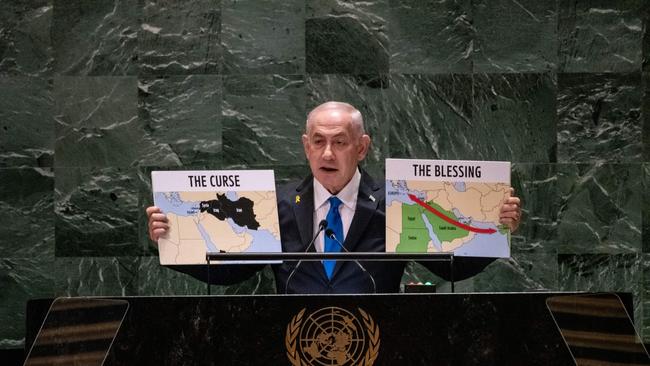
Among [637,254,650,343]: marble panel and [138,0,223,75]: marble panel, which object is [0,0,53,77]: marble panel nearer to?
[138,0,223,75]: marble panel

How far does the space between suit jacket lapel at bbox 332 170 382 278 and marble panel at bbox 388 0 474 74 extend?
143 centimetres

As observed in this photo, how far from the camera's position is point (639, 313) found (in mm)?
5535

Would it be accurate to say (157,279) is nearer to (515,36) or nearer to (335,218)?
(335,218)

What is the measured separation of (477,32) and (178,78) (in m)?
1.89

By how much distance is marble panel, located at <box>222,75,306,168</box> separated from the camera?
5.52m

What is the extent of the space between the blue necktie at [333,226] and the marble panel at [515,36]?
5.92ft

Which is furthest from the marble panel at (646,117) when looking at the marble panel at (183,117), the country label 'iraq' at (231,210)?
the country label 'iraq' at (231,210)

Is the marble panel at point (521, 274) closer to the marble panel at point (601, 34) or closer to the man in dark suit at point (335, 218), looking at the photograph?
the marble panel at point (601, 34)

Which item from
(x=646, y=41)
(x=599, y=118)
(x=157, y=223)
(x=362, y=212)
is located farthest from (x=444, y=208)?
(x=646, y=41)

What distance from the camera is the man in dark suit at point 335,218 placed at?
4.04 metres

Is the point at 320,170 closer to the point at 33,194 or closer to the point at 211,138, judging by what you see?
the point at 211,138

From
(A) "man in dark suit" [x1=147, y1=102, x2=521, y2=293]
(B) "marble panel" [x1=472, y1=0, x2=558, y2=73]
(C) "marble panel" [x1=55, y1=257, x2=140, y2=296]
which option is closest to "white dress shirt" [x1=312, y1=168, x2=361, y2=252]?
(A) "man in dark suit" [x1=147, y1=102, x2=521, y2=293]

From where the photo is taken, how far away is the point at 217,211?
364cm

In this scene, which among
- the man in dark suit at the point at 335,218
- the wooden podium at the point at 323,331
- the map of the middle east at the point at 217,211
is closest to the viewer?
the wooden podium at the point at 323,331
